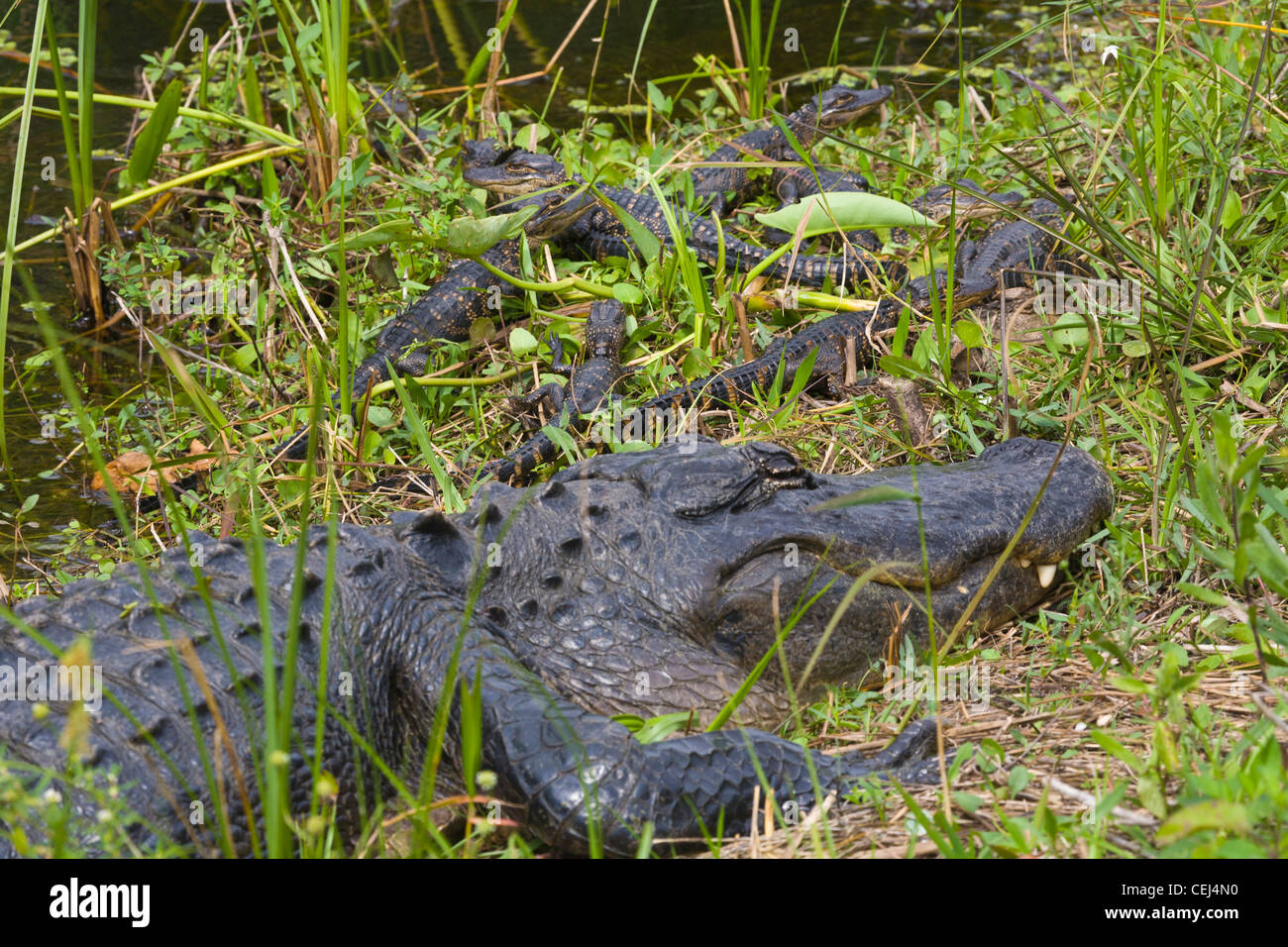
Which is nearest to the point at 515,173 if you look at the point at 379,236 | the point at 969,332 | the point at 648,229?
the point at 648,229

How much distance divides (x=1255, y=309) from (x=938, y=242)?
1.47 m

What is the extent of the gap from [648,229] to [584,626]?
2.59m

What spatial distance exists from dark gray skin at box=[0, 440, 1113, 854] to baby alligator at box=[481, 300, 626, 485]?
2.96 feet

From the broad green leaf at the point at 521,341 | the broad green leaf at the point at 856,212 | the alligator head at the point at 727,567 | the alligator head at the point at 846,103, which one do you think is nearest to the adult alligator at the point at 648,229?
the broad green leaf at the point at 856,212

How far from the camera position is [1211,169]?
384cm

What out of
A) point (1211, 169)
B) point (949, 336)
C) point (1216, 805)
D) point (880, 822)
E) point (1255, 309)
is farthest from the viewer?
point (1211, 169)

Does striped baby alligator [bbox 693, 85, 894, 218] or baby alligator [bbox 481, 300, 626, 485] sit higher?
striped baby alligator [bbox 693, 85, 894, 218]

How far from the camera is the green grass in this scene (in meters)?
1.99

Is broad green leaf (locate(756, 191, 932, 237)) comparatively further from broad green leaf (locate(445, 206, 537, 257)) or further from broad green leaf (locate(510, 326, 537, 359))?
broad green leaf (locate(510, 326, 537, 359))

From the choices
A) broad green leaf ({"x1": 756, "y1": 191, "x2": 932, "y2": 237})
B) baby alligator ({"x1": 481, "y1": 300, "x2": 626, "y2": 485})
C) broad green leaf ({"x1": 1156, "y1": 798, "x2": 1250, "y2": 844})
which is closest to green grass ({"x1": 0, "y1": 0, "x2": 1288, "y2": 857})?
broad green leaf ({"x1": 1156, "y1": 798, "x2": 1250, "y2": 844})

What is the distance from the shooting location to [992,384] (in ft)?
11.7
